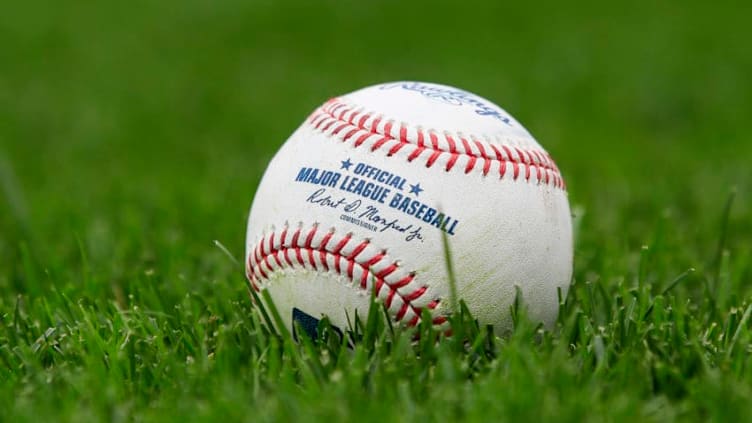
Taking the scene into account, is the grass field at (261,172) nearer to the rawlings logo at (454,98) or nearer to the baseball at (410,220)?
the baseball at (410,220)

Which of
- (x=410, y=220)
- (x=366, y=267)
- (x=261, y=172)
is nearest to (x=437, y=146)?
(x=410, y=220)

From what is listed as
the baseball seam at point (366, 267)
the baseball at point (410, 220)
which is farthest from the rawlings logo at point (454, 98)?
the baseball seam at point (366, 267)

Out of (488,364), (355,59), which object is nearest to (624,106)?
(355,59)

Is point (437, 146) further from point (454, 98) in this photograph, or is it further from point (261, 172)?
point (261, 172)

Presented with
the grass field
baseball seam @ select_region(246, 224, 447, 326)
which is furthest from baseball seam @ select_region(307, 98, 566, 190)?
the grass field

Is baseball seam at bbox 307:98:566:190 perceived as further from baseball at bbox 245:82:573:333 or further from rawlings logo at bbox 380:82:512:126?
rawlings logo at bbox 380:82:512:126

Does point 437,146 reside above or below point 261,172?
above

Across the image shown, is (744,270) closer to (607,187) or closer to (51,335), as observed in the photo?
(607,187)
